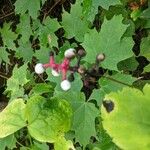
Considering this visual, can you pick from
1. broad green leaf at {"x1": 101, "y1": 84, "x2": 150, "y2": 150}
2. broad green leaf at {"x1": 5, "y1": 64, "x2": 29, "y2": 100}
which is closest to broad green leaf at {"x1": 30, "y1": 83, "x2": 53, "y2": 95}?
broad green leaf at {"x1": 5, "y1": 64, "x2": 29, "y2": 100}

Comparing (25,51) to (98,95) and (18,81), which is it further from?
(98,95)

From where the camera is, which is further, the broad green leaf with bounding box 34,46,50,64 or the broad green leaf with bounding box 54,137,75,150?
the broad green leaf with bounding box 34,46,50,64

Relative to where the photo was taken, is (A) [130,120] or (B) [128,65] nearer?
(A) [130,120]

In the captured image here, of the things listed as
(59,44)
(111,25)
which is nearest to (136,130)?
(111,25)

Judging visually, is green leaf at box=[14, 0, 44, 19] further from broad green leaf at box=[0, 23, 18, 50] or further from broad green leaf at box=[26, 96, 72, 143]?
broad green leaf at box=[26, 96, 72, 143]

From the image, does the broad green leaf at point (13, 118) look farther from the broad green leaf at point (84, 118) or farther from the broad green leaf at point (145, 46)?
the broad green leaf at point (145, 46)

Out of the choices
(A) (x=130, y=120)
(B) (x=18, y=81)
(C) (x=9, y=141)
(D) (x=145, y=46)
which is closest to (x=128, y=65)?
(D) (x=145, y=46)
